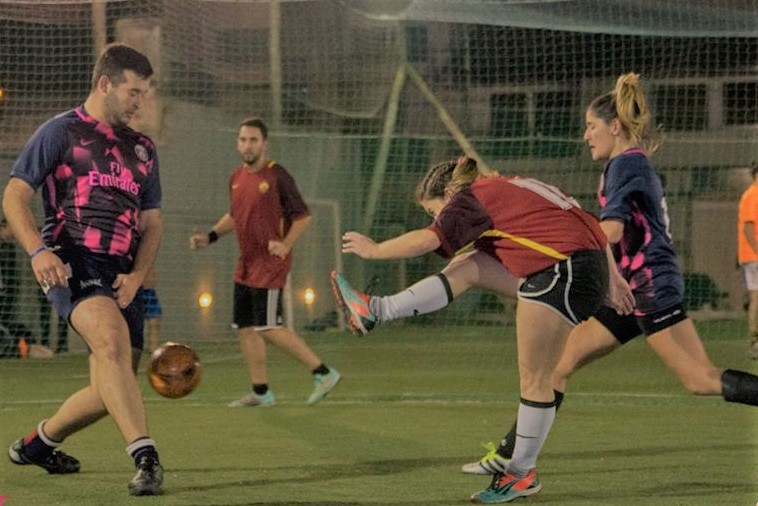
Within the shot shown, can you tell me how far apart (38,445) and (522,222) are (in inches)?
106

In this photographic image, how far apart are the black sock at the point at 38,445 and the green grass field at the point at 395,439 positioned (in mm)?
121

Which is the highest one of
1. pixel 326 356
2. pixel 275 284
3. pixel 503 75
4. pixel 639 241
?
pixel 503 75

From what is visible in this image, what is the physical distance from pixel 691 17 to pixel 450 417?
5059mm

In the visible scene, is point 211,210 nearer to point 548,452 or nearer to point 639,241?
point 548,452

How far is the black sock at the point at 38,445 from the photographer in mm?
6852

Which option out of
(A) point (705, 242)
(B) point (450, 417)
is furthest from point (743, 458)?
(A) point (705, 242)

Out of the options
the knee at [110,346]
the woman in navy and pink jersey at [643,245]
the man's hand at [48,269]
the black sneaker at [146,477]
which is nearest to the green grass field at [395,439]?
the black sneaker at [146,477]

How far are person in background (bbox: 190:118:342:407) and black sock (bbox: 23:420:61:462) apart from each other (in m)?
3.61

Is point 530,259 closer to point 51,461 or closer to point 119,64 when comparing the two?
point 119,64

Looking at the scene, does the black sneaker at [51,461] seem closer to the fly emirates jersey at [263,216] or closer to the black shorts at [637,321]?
the black shorts at [637,321]

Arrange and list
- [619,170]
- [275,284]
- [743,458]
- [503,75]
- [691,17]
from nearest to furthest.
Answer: [619,170]
[743,458]
[275,284]
[691,17]
[503,75]

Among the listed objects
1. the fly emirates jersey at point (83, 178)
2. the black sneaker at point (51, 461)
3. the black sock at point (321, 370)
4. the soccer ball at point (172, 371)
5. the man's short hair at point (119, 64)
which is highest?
the man's short hair at point (119, 64)

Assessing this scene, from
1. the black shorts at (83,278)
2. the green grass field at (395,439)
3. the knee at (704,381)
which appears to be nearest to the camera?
the black shorts at (83,278)

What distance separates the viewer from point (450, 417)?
9797 mm
